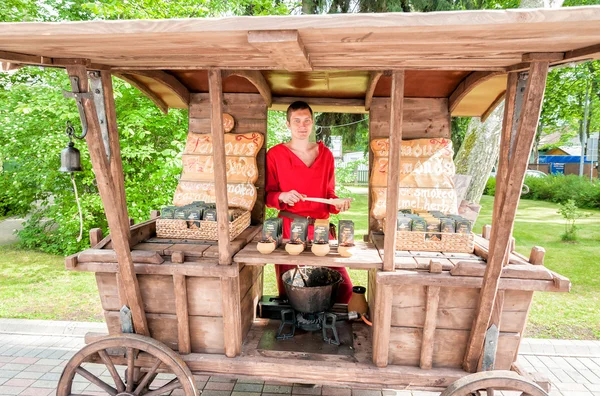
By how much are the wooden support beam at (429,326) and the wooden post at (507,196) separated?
0.73 ft

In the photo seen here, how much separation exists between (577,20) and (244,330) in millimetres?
2664

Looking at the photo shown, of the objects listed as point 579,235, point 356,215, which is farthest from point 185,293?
point 579,235

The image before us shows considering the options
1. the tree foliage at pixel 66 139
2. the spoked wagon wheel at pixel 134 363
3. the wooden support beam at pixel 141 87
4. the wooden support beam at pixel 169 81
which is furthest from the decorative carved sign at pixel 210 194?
the tree foliage at pixel 66 139

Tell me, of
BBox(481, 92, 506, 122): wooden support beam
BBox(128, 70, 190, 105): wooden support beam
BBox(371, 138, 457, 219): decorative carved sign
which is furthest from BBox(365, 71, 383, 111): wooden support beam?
BBox(128, 70, 190, 105): wooden support beam

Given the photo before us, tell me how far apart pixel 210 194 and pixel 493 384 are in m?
2.63

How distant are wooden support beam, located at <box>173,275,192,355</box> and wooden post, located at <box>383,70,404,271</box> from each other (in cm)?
134

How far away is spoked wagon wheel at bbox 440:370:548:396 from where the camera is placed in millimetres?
2051

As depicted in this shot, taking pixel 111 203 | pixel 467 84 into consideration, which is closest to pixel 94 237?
pixel 111 203

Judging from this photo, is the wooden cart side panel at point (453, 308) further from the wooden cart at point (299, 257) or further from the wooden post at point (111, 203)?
the wooden post at point (111, 203)

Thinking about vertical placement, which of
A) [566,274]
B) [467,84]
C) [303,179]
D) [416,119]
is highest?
[467,84]

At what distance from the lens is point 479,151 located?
5.25 metres

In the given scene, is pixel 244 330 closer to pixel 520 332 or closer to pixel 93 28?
pixel 520 332

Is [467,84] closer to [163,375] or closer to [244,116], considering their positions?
[244,116]

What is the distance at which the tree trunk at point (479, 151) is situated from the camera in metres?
5.19
